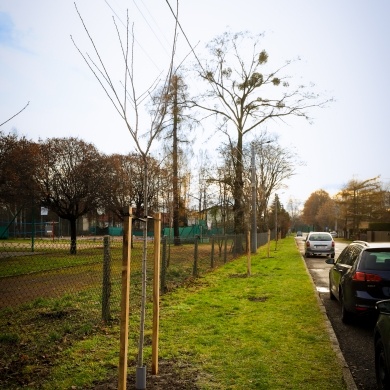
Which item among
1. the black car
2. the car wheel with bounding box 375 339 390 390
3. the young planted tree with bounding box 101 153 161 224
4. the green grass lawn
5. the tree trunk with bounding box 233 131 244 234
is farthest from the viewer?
the young planted tree with bounding box 101 153 161 224

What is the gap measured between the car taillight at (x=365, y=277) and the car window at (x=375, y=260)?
0.12 metres

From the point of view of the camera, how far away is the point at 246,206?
26109 millimetres

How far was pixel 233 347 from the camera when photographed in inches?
220

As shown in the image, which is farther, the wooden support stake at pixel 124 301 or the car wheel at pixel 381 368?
the car wheel at pixel 381 368

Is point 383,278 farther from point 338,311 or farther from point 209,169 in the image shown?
point 209,169

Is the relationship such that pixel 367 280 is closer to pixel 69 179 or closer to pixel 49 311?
pixel 49 311

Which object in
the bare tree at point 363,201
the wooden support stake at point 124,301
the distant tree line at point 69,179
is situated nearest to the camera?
→ the wooden support stake at point 124,301

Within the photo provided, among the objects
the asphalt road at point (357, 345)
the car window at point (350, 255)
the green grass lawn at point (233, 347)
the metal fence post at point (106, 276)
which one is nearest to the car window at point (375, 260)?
the car window at point (350, 255)

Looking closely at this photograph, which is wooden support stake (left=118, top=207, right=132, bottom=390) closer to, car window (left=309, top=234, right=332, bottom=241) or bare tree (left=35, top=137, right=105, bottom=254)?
bare tree (left=35, top=137, right=105, bottom=254)

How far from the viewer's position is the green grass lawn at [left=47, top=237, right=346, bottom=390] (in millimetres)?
4465

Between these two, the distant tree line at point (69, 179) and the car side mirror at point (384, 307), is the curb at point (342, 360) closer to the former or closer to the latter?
the car side mirror at point (384, 307)

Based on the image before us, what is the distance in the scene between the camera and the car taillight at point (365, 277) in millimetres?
6305

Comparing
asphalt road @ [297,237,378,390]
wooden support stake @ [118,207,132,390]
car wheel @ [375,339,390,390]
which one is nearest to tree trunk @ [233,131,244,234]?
asphalt road @ [297,237,378,390]

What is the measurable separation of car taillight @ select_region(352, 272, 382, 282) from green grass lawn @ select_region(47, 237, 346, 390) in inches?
40.5
